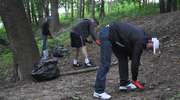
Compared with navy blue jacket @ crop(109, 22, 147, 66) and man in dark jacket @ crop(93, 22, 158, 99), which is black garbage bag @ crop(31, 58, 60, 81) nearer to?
man in dark jacket @ crop(93, 22, 158, 99)

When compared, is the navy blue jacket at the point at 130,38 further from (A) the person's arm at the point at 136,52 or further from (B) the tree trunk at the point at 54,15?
(B) the tree trunk at the point at 54,15

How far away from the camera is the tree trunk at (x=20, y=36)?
39.7 ft

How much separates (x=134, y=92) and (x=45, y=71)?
11.0 feet

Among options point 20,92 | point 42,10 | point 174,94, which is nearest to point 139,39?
point 174,94

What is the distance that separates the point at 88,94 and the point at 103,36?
1.51m

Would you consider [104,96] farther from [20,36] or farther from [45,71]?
[20,36]

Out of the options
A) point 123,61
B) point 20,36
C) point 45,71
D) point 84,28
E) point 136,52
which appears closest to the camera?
point 136,52

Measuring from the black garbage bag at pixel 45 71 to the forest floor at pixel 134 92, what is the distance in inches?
7.4

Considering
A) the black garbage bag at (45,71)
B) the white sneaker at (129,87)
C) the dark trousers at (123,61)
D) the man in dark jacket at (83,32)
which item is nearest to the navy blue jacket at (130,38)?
the dark trousers at (123,61)

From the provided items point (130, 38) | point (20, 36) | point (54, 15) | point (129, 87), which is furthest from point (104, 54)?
point (54, 15)

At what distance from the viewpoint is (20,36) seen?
12.3 meters

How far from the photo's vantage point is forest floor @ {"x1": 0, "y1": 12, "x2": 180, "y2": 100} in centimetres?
860

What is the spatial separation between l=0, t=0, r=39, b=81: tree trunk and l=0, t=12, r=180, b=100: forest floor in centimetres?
91

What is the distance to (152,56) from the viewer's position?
12133 millimetres
